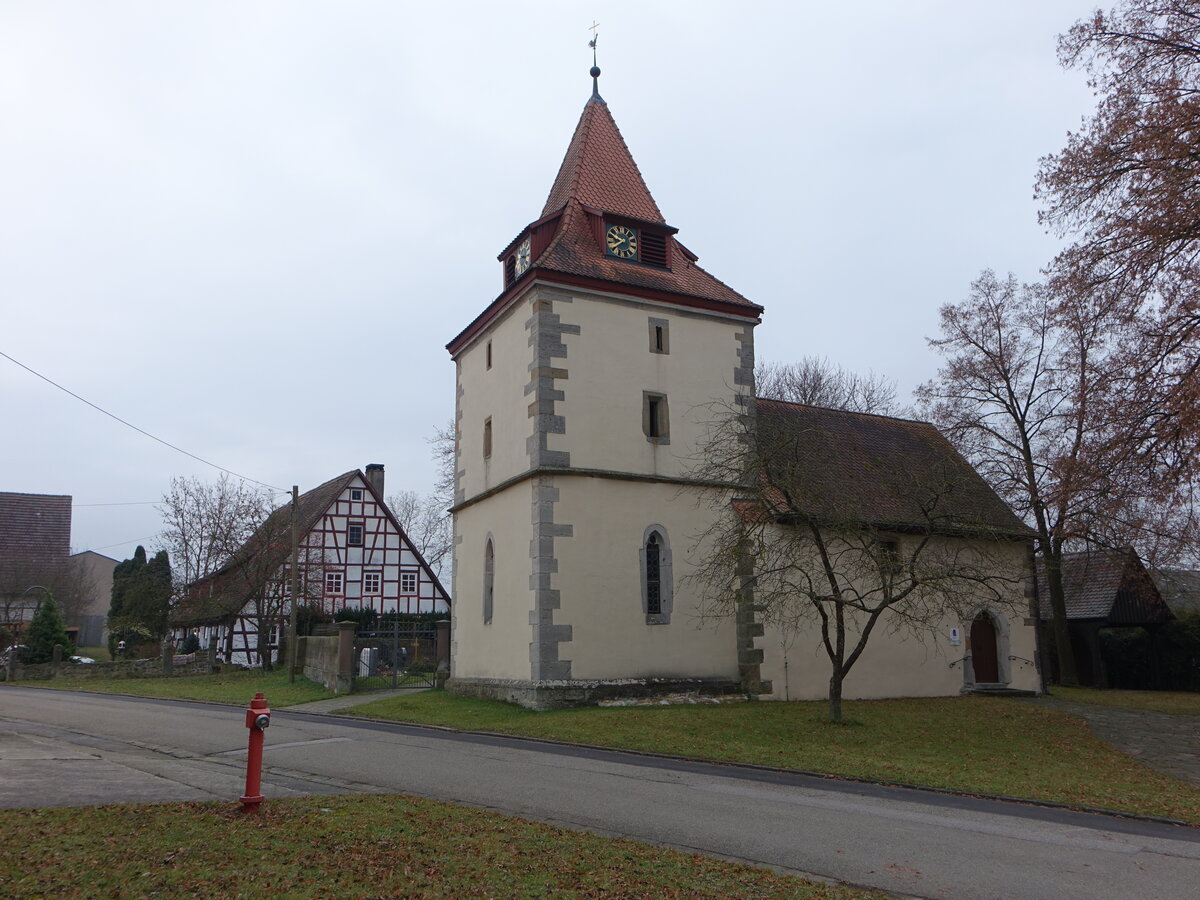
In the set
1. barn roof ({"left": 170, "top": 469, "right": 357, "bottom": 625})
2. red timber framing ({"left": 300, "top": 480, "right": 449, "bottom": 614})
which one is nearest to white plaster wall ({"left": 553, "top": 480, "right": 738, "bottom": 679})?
barn roof ({"left": 170, "top": 469, "right": 357, "bottom": 625})

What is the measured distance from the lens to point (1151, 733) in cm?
1766

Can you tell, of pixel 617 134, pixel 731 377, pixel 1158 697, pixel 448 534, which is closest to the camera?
pixel 731 377

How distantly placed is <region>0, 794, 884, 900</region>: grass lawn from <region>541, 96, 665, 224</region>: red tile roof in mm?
17612

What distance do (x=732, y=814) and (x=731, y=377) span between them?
14.6 m

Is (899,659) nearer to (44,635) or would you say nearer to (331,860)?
(331,860)

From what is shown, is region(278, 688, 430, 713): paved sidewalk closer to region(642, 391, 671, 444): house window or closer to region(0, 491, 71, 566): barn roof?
region(642, 391, 671, 444): house window

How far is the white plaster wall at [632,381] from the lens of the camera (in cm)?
2067

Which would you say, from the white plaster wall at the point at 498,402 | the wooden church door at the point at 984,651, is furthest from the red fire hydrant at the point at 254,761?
the wooden church door at the point at 984,651

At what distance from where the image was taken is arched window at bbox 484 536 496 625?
22.2 m

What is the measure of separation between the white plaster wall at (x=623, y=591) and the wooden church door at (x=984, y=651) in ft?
24.5

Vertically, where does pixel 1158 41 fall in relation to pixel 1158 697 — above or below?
above

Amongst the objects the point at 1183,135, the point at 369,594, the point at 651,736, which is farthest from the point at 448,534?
the point at 1183,135

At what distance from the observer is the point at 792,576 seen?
844 inches

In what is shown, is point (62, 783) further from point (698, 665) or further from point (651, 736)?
point (698, 665)
